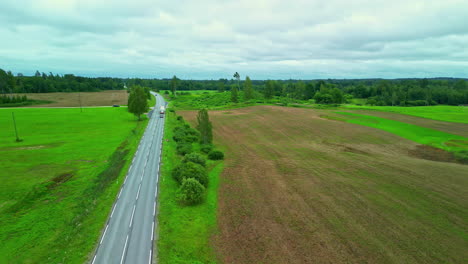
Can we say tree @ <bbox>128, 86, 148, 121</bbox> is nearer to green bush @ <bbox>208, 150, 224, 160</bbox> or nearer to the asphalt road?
the asphalt road

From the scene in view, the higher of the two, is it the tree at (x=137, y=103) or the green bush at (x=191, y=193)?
the tree at (x=137, y=103)

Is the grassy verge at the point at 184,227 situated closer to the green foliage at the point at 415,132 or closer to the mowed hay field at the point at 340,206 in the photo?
the mowed hay field at the point at 340,206

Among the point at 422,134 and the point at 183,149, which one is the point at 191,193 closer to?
the point at 183,149

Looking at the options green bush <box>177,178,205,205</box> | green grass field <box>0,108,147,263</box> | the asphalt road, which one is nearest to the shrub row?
green bush <box>177,178,205,205</box>

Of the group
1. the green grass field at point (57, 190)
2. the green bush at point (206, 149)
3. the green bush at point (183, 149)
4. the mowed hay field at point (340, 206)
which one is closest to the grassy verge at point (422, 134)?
the mowed hay field at point (340, 206)

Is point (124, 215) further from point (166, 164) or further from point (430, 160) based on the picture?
point (430, 160)

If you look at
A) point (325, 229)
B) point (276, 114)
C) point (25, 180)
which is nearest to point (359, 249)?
point (325, 229)
